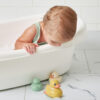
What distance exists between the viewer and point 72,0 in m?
2.60

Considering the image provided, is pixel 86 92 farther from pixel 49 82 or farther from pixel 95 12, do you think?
pixel 95 12

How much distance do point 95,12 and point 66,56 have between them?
3.14 ft

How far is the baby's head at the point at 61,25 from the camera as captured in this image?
1.60 m

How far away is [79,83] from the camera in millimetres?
1840

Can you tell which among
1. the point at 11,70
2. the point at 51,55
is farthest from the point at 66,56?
the point at 11,70

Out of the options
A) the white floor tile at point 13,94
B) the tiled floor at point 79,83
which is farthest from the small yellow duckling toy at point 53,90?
the white floor tile at point 13,94

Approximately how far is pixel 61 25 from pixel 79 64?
577 millimetres

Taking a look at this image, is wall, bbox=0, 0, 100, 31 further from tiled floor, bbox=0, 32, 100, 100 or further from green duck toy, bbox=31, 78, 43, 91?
green duck toy, bbox=31, 78, 43, 91

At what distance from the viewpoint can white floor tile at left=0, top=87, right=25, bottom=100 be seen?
1.69 meters

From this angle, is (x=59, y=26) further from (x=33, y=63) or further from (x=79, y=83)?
(x=79, y=83)

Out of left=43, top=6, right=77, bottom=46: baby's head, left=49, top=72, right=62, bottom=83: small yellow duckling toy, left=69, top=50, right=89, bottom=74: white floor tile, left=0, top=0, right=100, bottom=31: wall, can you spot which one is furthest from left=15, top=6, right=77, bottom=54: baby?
left=0, top=0, right=100, bottom=31: wall

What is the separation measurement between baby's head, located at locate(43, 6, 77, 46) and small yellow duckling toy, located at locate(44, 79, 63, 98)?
245mm

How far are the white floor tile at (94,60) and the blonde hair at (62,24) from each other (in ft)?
1.56

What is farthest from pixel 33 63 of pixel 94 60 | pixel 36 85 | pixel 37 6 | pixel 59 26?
pixel 37 6
